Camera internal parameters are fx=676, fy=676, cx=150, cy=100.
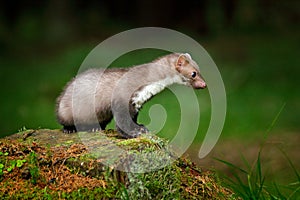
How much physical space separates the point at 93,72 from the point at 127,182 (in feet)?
5.82

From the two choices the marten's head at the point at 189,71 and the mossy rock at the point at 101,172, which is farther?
the marten's head at the point at 189,71

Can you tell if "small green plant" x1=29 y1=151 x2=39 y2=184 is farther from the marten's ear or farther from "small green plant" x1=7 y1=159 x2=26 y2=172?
the marten's ear

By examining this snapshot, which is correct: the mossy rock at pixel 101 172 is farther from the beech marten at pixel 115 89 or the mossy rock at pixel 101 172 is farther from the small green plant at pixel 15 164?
the beech marten at pixel 115 89

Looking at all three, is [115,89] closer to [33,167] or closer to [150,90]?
[150,90]

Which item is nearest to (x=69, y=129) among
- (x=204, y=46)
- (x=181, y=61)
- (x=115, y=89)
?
(x=115, y=89)

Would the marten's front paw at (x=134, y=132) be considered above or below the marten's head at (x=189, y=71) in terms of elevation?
below

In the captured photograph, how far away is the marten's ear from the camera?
593 centimetres

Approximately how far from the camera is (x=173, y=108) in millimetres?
12523

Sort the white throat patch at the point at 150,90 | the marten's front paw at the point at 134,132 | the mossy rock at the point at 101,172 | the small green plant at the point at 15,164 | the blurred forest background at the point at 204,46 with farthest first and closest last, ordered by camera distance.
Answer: the blurred forest background at the point at 204,46
the white throat patch at the point at 150,90
the marten's front paw at the point at 134,132
the small green plant at the point at 15,164
the mossy rock at the point at 101,172

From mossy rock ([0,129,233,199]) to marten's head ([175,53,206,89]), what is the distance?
3.36ft

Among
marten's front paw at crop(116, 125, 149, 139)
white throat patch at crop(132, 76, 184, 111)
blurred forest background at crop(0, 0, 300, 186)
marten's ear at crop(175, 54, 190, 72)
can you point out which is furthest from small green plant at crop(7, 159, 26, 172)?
blurred forest background at crop(0, 0, 300, 186)

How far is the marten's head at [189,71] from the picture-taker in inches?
235

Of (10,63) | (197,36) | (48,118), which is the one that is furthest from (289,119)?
(10,63)

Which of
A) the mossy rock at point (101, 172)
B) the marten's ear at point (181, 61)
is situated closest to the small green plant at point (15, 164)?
the mossy rock at point (101, 172)
